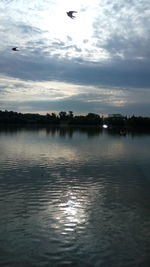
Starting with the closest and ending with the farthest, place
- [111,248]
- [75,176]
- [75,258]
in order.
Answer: [75,258] < [111,248] < [75,176]

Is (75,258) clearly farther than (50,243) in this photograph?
No

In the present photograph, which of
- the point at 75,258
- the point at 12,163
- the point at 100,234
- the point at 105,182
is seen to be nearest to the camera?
the point at 75,258

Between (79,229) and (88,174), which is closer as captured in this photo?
(79,229)

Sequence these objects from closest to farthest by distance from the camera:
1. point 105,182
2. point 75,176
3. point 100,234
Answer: point 100,234, point 105,182, point 75,176

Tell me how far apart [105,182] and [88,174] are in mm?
3246

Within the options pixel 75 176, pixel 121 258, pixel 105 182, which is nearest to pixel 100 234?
pixel 121 258

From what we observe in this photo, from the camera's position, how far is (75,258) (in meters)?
11.4

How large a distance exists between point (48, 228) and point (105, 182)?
11164mm

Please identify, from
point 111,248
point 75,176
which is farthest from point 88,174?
point 111,248

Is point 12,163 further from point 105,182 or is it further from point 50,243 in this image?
point 50,243

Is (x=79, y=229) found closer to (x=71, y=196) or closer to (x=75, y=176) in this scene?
(x=71, y=196)

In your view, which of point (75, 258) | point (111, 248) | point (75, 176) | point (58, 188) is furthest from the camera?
point (75, 176)

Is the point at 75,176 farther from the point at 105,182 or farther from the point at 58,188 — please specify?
the point at 58,188

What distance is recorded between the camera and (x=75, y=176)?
2659 centimetres
